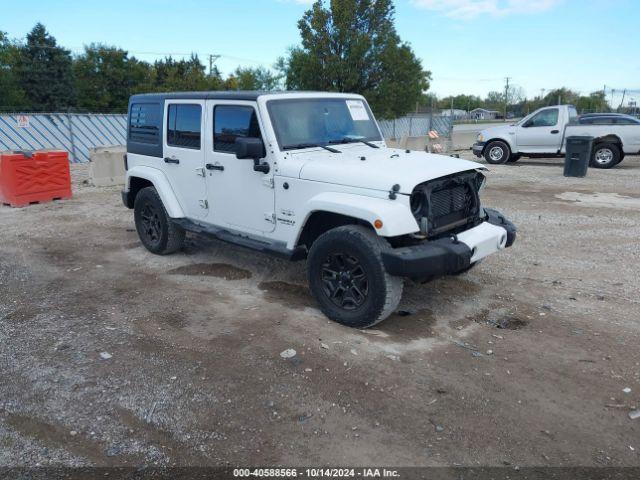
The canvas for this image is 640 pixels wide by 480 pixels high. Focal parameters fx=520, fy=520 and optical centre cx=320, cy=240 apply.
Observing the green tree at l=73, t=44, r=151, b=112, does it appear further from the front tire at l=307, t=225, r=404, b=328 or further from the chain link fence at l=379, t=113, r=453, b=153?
the front tire at l=307, t=225, r=404, b=328

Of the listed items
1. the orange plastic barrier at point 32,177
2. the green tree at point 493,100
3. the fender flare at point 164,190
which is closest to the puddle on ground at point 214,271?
the fender flare at point 164,190

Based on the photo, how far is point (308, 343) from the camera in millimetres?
4250

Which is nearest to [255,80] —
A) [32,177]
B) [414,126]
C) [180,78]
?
[180,78]

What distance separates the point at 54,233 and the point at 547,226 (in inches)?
305

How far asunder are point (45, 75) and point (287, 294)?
50.9 metres

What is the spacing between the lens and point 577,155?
45.0 feet

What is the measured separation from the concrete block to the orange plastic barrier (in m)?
1.69

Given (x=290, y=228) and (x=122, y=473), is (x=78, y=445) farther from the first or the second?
(x=290, y=228)

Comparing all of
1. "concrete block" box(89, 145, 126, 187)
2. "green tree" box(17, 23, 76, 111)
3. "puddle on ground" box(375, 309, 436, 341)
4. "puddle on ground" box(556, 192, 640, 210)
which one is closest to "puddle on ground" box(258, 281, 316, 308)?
"puddle on ground" box(375, 309, 436, 341)

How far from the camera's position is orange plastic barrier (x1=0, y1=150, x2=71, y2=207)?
978 centimetres

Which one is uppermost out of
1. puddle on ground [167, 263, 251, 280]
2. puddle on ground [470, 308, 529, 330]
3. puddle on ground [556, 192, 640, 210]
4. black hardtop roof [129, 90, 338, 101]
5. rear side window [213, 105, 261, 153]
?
Answer: black hardtop roof [129, 90, 338, 101]

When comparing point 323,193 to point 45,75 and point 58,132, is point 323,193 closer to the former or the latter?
point 58,132

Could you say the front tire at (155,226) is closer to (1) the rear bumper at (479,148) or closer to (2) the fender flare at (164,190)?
(2) the fender flare at (164,190)

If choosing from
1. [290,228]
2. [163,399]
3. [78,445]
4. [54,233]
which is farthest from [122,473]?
[54,233]
